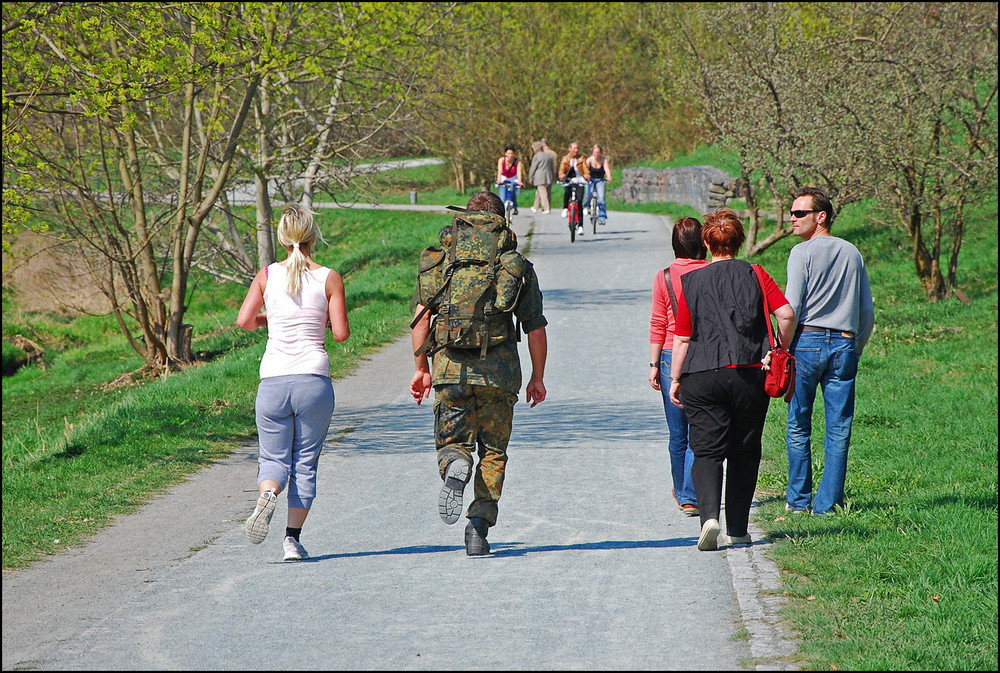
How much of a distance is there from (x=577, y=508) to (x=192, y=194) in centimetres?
1100

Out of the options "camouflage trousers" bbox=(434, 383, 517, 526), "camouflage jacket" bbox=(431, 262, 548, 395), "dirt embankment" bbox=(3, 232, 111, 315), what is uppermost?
"camouflage jacket" bbox=(431, 262, 548, 395)

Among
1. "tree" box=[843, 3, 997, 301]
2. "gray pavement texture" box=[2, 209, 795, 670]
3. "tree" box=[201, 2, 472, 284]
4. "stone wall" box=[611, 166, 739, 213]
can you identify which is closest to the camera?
"gray pavement texture" box=[2, 209, 795, 670]

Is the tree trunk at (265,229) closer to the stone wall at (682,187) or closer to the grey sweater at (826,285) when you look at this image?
the stone wall at (682,187)

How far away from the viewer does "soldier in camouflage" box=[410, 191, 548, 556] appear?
5.59m

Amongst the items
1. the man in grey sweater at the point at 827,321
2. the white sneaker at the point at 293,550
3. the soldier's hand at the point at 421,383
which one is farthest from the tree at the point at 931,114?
the white sneaker at the point at 293,550

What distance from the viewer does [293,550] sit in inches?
225

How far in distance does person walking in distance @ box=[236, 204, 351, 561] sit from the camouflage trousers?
1.91 ft

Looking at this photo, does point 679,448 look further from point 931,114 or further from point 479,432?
point 931,114

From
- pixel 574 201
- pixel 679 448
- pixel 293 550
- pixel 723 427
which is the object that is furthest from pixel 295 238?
pixel 574 201

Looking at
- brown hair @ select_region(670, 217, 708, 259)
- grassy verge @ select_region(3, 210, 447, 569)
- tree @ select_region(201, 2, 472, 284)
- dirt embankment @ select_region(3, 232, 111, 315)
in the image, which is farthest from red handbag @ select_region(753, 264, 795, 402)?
dirt embankment @ select_region(3, 232, 111, 315)

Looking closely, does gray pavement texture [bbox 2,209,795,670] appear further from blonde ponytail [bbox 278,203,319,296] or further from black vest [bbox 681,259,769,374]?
blonde ponytail [bbox 278,203,319,296]

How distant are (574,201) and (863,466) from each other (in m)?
16.2

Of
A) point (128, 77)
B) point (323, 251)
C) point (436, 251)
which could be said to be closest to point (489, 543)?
point (436, 251)

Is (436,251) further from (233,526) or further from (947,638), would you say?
(947,638)
